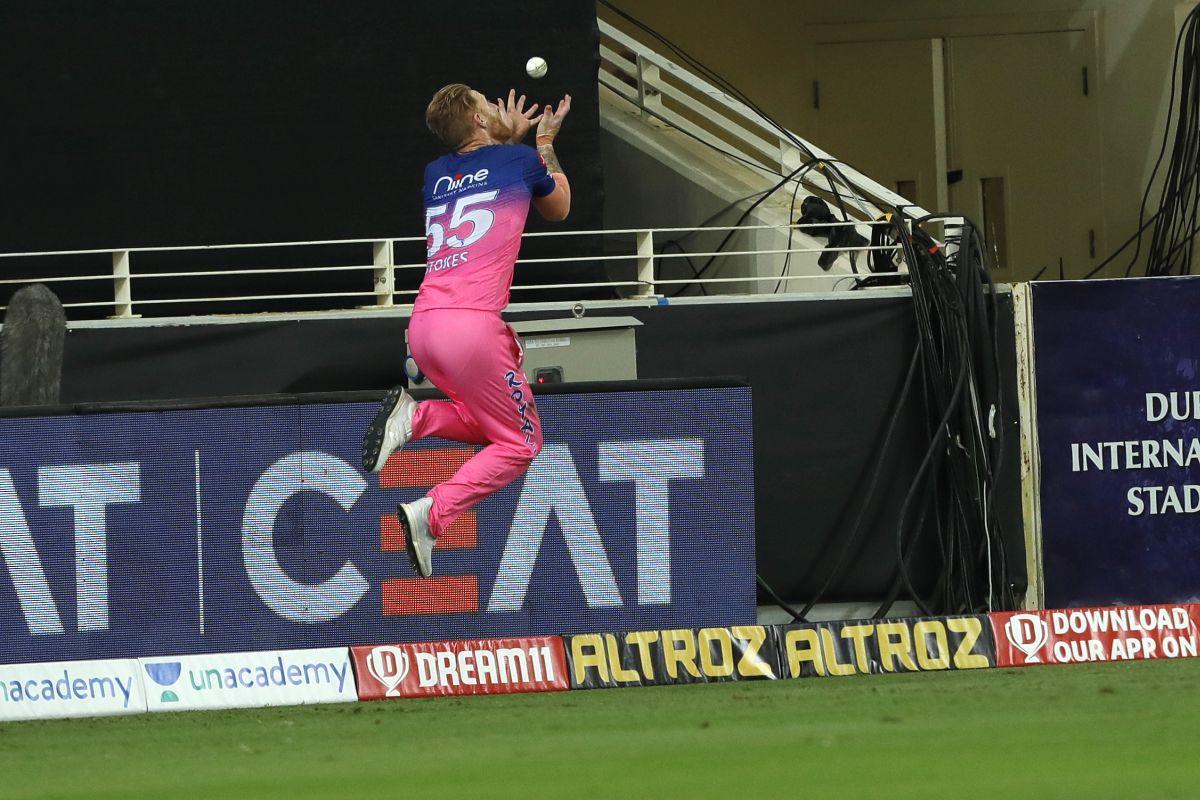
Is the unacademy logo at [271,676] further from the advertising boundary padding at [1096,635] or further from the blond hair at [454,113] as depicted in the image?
the advertising boundary padding at [1096,635]

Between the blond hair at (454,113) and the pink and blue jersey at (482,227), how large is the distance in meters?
0.12

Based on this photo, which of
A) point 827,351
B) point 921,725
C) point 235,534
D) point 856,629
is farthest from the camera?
point 827,351

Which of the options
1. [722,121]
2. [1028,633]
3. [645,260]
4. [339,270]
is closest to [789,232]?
[645,260]

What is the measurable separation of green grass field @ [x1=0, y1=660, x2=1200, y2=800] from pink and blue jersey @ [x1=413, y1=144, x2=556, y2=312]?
1.47 m

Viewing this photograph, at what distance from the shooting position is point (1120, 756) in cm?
475

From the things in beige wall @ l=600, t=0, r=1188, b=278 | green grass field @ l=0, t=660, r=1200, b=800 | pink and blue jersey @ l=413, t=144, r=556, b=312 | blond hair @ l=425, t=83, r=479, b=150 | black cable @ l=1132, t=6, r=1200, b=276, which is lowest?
green grass field @ l=0, t=660, r=1200, b=800

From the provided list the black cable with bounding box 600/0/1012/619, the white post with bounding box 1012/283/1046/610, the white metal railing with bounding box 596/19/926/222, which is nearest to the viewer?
the black cable with bounding box 600/0/1012/619

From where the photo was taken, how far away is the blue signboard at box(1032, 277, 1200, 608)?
31.0 ft

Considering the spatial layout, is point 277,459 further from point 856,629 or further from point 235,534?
point 856,629

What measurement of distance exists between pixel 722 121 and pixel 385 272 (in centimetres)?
346

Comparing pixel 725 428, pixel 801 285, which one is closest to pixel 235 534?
pixel 725 428

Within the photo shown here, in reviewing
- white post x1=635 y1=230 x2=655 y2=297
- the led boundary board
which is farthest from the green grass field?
white post x1=635 y1=230 x2=655 y2=297

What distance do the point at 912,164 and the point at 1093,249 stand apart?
1678mm

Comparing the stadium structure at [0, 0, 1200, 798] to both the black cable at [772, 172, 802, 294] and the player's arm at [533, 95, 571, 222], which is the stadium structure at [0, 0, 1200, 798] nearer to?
the black cable at [772, 172, 802, 294]
